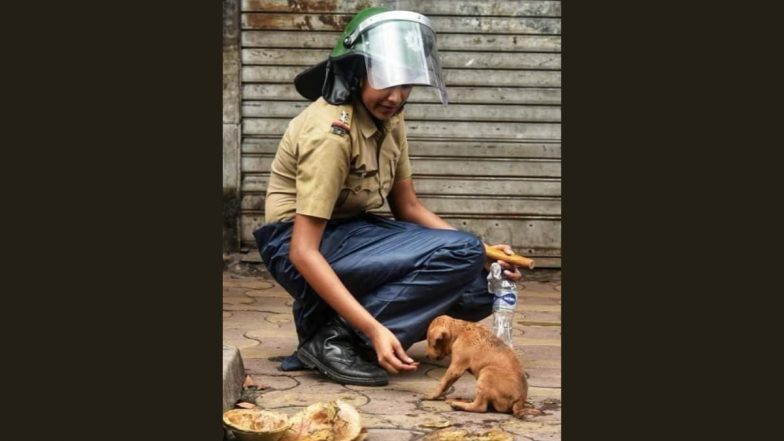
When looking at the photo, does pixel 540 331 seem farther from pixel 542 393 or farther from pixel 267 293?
pixel 267 293

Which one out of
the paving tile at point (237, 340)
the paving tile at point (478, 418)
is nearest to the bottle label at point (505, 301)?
the paving tile at point (478, 418)

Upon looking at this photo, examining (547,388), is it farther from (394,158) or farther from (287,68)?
(287,68)

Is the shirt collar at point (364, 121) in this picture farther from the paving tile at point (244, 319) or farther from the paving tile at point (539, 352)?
the paving tile at point (244, 319)

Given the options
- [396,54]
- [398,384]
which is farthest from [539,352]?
[396,54]

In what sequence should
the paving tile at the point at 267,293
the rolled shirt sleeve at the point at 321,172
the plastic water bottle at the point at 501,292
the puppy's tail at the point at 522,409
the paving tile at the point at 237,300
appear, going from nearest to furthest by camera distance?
the puppy's tail at the point at 522,409
the rolled shirt sleeve at the point at 321,172
the plastic water bottle at the point at 501,292
the paving tile at the point at 237,300
the paving tile at the point at 267,293

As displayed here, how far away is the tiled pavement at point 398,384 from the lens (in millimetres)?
3449

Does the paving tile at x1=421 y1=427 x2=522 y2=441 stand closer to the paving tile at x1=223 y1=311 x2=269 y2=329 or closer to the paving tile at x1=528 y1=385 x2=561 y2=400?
the paving tile at x1=528 y1=385 x2=561 y2=400

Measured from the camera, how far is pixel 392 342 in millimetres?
3699

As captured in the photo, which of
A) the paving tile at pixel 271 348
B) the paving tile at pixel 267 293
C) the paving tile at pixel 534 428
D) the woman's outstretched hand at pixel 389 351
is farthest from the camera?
the paving tile at pixel 267 293

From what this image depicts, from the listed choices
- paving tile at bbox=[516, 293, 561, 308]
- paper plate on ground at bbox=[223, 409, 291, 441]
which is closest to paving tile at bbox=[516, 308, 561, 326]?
paving tile at bbox=[516, 293, 561, 308]

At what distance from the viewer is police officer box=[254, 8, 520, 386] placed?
3.81 metres

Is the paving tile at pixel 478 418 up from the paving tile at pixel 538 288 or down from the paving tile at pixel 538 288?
down

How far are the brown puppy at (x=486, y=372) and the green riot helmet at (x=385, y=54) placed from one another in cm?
103

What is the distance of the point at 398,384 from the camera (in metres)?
4.00
